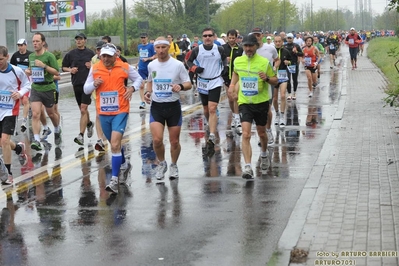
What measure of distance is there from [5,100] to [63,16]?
60383 millimetres

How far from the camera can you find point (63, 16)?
69938 millimetres

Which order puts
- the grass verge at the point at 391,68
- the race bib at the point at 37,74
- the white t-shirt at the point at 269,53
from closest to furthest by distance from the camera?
the white t-shirt at the point at 269,53
the race bib at the point at 37,74
the grass verge at the point at 391,68

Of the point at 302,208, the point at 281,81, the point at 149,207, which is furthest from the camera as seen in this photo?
the point at 281,81

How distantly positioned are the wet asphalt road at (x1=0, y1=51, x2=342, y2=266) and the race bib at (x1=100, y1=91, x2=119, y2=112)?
97 cm

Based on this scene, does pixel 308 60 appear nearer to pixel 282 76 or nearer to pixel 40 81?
pixel 282 76

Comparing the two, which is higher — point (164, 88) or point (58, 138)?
point (164, 88)

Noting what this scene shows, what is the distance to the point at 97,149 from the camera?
13.3 m

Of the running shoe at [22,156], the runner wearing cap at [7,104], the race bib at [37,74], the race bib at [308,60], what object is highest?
the race bib at [308,60]

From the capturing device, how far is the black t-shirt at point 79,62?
14742mm

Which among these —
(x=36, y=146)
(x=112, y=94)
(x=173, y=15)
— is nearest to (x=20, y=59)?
(x=36, y=146)

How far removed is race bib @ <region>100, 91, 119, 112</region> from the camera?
408 inches

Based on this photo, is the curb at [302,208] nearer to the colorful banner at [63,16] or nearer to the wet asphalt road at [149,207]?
the wet asphalt road at [149,207]

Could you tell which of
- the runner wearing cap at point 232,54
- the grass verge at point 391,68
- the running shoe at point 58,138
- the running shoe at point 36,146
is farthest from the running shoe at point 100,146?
the grass verge at point 391,68

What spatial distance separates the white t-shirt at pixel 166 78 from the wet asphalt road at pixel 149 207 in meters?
1.07
